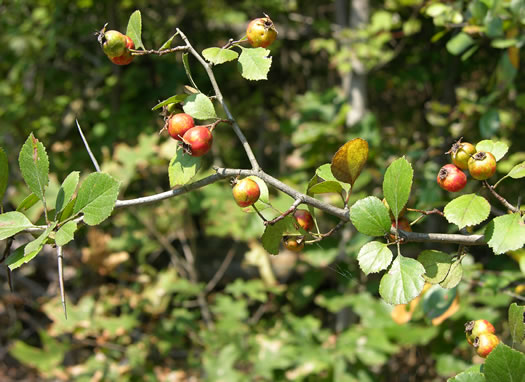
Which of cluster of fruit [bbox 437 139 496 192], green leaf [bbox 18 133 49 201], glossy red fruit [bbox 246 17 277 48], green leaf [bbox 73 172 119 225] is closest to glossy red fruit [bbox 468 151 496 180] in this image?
cluster of fruit [bbox 437 139 496 192]

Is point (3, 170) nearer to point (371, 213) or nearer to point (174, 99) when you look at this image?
point (174, 99)

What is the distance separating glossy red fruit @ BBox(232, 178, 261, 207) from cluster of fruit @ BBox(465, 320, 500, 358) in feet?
1.26

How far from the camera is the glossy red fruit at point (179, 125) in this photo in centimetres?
74

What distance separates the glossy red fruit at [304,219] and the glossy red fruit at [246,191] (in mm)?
123

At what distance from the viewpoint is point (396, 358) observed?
3.14 m

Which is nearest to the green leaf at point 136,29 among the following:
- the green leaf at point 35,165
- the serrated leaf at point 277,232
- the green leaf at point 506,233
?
the green leaf at point 35,165

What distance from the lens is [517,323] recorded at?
686 mm

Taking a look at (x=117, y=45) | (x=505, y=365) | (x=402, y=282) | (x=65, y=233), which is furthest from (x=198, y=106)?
(x=505, y=365)

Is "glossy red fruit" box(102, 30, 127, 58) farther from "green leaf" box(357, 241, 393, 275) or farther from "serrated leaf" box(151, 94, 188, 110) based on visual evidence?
"green leaf" box(357, 241, 393, 275)

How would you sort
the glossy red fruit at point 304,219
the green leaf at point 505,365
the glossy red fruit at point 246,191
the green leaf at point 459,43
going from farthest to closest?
the green leaf at point 459,43 → the glossy red fruit at point 304,219 → the glossy red fruit at point 246,191 → the green leaf at point 505,365

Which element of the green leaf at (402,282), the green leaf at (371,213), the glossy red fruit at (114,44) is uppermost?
the glossy red fruit at (114,44)

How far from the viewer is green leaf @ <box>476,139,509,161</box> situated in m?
0.77

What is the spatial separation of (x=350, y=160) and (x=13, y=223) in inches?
19.0

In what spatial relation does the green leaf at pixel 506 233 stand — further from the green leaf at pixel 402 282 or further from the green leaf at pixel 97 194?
the green leaf at pixel 97 194
